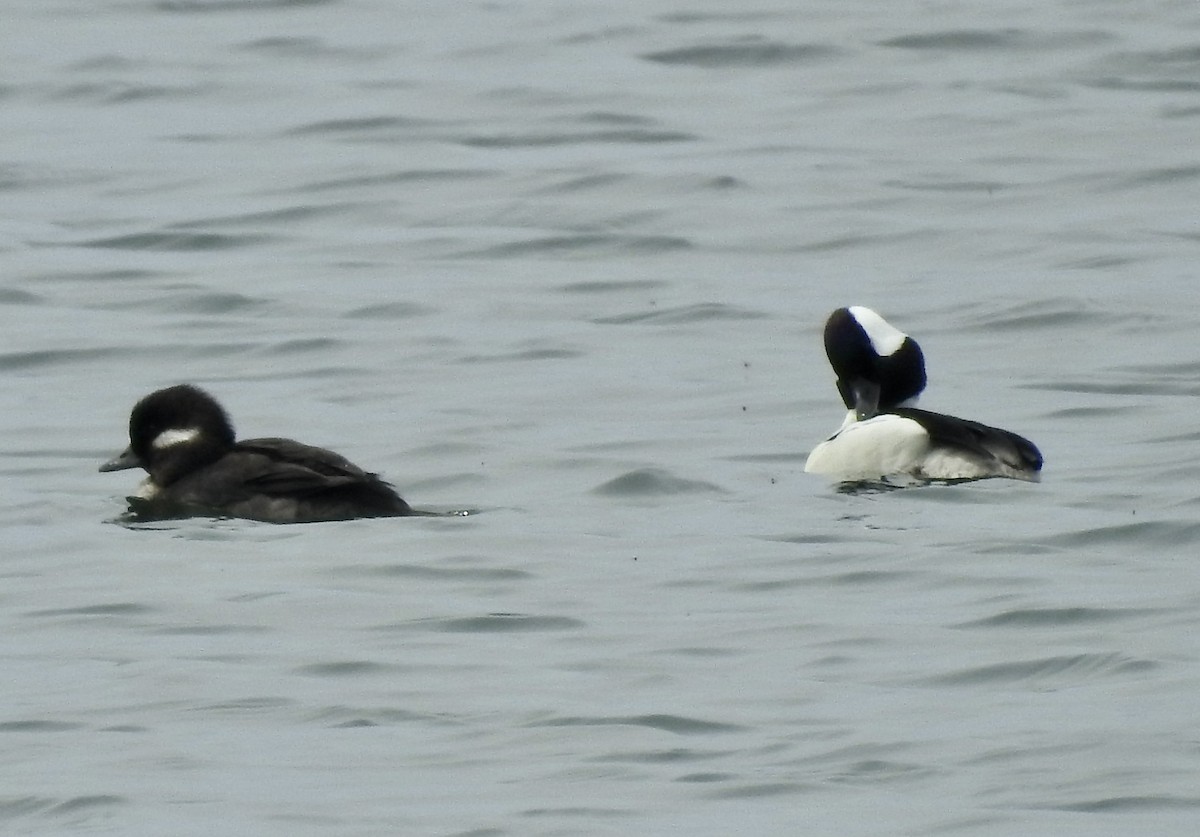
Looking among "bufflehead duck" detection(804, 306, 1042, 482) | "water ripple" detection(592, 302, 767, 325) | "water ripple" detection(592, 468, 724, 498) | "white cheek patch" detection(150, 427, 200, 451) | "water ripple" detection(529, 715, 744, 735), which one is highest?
"water ripple" detection(529, 715, 744, 735)

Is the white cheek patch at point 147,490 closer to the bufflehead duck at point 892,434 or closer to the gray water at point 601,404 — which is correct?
the gray water at point 601,404

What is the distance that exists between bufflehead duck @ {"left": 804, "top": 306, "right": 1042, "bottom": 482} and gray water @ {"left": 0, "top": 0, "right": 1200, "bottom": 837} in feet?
0.49

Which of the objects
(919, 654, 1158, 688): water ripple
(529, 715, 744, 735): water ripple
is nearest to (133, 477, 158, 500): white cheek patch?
(529, 715, 744, 735): water ripple

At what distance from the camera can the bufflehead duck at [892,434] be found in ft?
38.5

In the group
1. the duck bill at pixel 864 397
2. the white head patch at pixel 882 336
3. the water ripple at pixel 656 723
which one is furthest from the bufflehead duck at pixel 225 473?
the water ripple at pixel 656 723

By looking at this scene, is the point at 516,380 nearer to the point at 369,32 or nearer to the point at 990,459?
the point at 990,459

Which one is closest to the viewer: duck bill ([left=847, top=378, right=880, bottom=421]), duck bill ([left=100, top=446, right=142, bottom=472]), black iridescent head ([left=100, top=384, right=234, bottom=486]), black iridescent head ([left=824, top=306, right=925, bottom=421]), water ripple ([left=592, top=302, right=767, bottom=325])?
black iridescent head ([left=100, top=384, right=234, bottom=486])

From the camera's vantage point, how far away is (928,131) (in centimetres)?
2206

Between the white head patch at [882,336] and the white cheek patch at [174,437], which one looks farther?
the white head patch at [882,336]

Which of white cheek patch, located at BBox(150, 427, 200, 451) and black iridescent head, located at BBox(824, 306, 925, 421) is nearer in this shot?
white cheek patch, located at BBox(150, 427, 200, 451)

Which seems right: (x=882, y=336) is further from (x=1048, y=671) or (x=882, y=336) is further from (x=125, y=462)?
(x=1048, y=671)

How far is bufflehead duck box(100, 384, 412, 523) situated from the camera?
11.0m

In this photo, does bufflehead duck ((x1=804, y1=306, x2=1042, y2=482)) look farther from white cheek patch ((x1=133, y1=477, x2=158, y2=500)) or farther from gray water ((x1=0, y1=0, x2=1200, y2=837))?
white cheek patch ((x1=133, y1=477, x2=158, y2=500))

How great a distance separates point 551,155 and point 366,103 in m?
3.03
